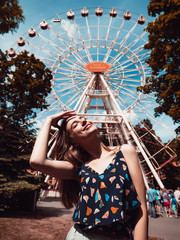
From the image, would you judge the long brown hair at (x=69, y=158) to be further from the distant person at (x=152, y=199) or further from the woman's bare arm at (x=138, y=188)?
the distant person at (x=152, y=199)

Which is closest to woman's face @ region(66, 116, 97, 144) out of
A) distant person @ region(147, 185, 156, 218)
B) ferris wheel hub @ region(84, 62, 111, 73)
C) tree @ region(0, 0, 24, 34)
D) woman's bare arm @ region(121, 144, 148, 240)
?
woman's bare arm @ region(121, 144, 148, 240)

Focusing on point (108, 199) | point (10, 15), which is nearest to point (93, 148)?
point (108, 199)

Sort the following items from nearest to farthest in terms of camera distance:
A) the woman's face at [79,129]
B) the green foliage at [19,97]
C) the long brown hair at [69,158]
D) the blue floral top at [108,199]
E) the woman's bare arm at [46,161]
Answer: the blue floral top at [108,199] < the woman's bare arm at [46,161] < the woman's face at [79,129] < the long brown hair at [69,158] < the green foliage at [19,97]

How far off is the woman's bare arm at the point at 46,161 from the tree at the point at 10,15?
23.9 ft

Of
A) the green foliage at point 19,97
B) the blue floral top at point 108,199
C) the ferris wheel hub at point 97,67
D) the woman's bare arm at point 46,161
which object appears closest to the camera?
the blue floral top at point 108,199

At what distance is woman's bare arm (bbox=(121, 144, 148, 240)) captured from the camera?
117 centimetres

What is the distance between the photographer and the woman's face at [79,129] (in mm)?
1514

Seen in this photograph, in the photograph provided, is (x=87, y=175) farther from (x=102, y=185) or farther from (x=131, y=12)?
(x=131, y=12)

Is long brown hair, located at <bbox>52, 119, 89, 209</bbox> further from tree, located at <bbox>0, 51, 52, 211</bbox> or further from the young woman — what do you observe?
tree, located at <bbox>0, 51, 52, 211</bbox>

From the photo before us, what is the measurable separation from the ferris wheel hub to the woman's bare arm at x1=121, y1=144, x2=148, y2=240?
59.2 feet

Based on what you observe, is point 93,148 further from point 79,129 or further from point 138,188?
point 138,188

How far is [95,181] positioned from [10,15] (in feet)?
27.0

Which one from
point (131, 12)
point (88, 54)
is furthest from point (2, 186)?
point (131, 12)

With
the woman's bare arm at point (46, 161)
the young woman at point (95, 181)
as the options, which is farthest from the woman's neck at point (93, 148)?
the woman's bare arm at point (46, 161)
